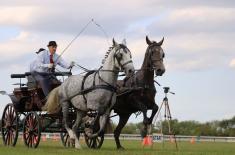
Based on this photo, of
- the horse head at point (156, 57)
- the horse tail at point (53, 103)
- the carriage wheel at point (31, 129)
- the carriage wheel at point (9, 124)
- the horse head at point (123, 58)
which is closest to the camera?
the horse head at point (123, 58)

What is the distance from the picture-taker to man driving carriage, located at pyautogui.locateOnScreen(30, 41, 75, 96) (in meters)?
20.8

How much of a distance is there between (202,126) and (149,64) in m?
49.7

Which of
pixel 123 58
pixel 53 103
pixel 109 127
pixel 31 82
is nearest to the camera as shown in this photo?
pixel 123 58

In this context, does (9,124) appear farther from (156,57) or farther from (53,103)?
(156,57)

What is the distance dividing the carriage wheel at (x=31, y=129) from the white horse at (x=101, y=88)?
102 centimetres

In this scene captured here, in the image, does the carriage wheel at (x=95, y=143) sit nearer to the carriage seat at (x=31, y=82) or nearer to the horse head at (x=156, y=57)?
the carriage seat at (x=31, y=82)

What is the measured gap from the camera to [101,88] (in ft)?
61.7

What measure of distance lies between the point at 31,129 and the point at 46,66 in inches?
73.1

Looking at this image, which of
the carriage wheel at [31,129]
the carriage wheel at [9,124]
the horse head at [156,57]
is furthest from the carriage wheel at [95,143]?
the horse head at [156,57]

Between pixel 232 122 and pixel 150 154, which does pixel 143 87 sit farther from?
pixel 232 122

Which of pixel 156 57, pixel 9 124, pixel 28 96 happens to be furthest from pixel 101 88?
pixel 9 124

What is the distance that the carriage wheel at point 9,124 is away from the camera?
875 inches

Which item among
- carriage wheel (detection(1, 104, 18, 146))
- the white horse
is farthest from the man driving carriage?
carriage wheel (detection(1, 104, 18, 146))

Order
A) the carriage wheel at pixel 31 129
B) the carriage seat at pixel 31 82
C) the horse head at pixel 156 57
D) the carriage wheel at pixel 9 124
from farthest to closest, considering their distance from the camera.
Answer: the carriage wheel at pixel 9 124
the carriage seat at pixel 31 82
the carriage wheel at pixel 31 129
the horse head at pixel 156 57
